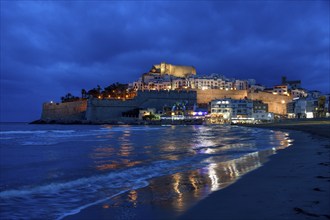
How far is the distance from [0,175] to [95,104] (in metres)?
76.6

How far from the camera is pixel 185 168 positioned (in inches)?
311

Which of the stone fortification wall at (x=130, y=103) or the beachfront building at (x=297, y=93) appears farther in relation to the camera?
the beachfront building at (x=297, y=93)

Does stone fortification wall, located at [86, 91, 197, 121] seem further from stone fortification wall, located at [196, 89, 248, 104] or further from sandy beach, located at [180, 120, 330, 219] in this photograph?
sandy beach, located at [180, 120, 330, 219]

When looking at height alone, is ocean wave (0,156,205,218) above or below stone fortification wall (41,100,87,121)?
below

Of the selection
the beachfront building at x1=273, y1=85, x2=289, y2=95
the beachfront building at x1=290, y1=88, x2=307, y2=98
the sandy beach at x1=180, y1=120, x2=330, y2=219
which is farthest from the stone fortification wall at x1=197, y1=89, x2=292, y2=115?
the sandy beach at x1=180, y1=120, x2=330, y2=219

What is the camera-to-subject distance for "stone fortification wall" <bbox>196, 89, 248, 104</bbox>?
9194cm

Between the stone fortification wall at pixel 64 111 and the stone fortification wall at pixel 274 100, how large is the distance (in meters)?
44.4

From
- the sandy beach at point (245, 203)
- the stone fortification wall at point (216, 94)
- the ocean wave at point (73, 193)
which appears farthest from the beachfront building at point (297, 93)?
the sandy beach at point (245, 203)

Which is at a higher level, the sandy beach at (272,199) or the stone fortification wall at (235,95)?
the stone fortification wall at (235,95)

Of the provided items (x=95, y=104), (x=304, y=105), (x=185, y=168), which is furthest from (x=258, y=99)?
(x=185, y=168)

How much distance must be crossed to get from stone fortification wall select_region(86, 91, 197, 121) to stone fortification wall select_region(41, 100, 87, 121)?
13.8 feet

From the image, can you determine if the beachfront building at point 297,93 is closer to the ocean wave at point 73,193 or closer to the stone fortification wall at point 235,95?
the stone fortification wall at point 235,95

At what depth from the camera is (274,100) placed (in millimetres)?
94938

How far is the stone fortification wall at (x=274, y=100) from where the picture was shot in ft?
299
